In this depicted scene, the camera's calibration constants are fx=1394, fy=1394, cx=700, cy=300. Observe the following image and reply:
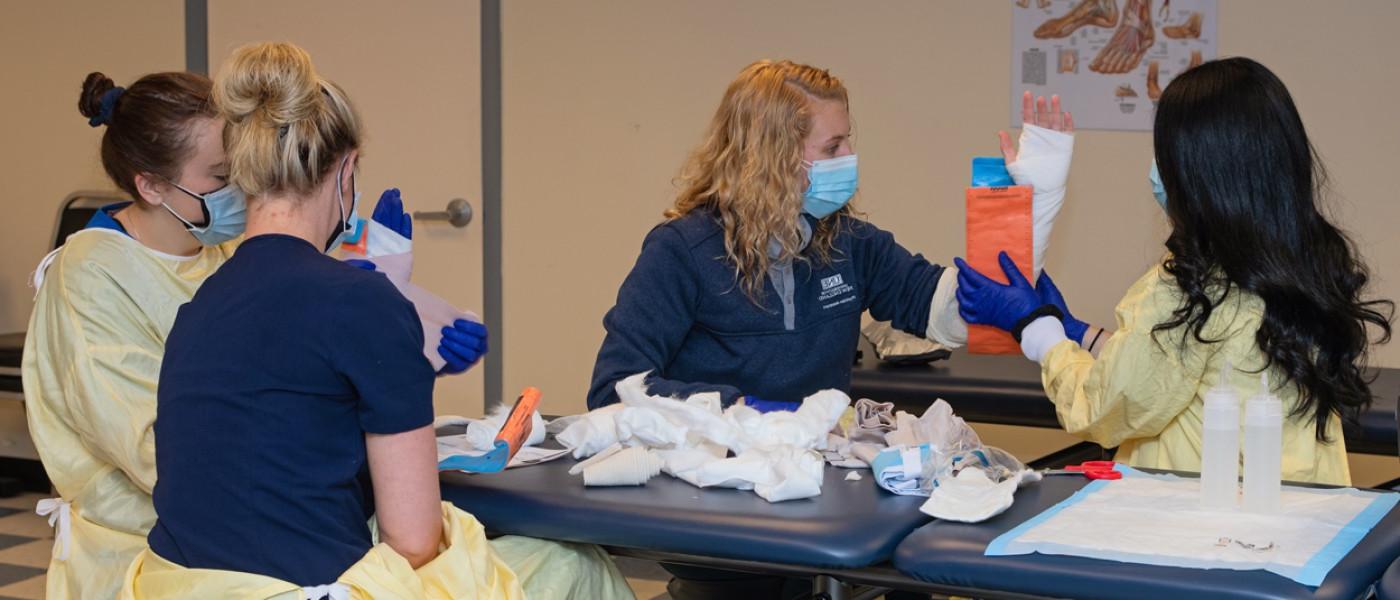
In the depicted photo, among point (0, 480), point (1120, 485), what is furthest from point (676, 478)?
point (0, 480)

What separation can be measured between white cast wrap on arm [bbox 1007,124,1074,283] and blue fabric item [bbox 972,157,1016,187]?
0.02 metres

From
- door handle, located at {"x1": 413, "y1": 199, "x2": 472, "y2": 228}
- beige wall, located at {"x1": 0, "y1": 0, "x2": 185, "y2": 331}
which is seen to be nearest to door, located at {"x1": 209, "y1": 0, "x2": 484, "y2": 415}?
door handle, located at {"x1": 413, "y1": 199, "x2": 472, "y2": 228}

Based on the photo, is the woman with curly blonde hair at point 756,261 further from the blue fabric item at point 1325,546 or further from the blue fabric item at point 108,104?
the blue fabric item at point 108,104

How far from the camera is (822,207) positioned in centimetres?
253

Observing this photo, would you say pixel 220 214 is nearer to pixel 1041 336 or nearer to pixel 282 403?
pixel 282 403

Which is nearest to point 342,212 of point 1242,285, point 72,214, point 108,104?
point 108,104

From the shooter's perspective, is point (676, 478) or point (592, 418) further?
point (592, 418)

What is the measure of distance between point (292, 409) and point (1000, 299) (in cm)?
128

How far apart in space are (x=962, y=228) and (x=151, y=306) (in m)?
2.56

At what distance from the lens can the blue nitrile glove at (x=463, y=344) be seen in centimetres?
225

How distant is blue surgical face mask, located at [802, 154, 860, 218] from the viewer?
2.48 m

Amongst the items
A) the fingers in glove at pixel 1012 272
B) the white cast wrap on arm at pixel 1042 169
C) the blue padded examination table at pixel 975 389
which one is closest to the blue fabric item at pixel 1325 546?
the fingers in glove at pixel 1012 272

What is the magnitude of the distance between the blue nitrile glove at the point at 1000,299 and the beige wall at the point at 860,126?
1628 millimetres

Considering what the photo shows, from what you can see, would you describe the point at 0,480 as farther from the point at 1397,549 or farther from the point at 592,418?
the point at 1397,549
